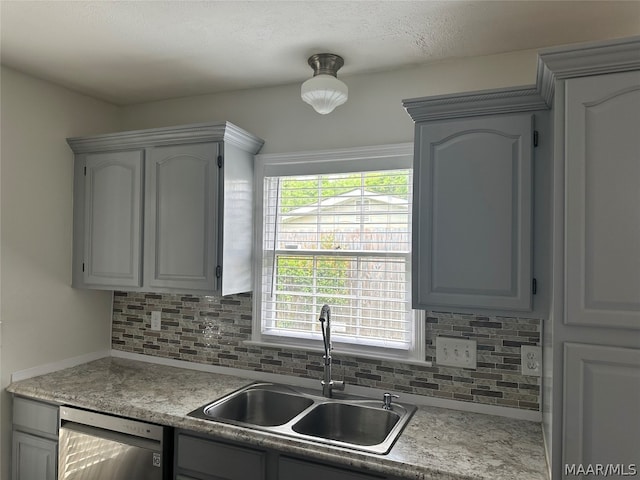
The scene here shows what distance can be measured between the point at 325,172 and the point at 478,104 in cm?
87

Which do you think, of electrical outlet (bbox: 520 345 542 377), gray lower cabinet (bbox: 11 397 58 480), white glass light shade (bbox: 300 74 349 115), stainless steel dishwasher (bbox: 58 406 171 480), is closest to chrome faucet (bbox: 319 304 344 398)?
stainless steel dishwasher (bbox: 58 406 171 480)

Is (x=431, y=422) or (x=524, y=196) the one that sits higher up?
(x=524, y=196)

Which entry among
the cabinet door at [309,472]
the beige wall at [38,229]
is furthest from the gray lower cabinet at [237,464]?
the beige wall at [38,229]

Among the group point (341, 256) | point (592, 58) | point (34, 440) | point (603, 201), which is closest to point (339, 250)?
point (341, 256)

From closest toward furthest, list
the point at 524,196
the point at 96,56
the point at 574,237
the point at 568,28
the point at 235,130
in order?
the point at 574,237 → the point at 524,196 → the point at 568,28 → the point at 96,56 → the point at 235,130

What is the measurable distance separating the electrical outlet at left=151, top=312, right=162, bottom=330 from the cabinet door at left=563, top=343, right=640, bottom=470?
2260mm

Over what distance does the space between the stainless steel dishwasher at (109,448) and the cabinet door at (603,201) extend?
68.5 inches

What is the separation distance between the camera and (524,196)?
173 centimetres

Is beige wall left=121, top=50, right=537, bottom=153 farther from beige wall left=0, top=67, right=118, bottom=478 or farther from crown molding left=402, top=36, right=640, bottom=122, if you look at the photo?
beige wall left=0, top=67, right=118, bottom=478

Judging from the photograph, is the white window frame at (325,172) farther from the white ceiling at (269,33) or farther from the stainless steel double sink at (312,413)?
the white ceiling at (269,33)

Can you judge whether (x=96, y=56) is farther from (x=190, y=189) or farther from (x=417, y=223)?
(x=417, y=223)

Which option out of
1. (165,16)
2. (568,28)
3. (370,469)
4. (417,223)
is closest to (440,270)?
(417,223)

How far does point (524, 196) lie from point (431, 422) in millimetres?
1023

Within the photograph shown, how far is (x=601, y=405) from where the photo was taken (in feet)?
4.51
